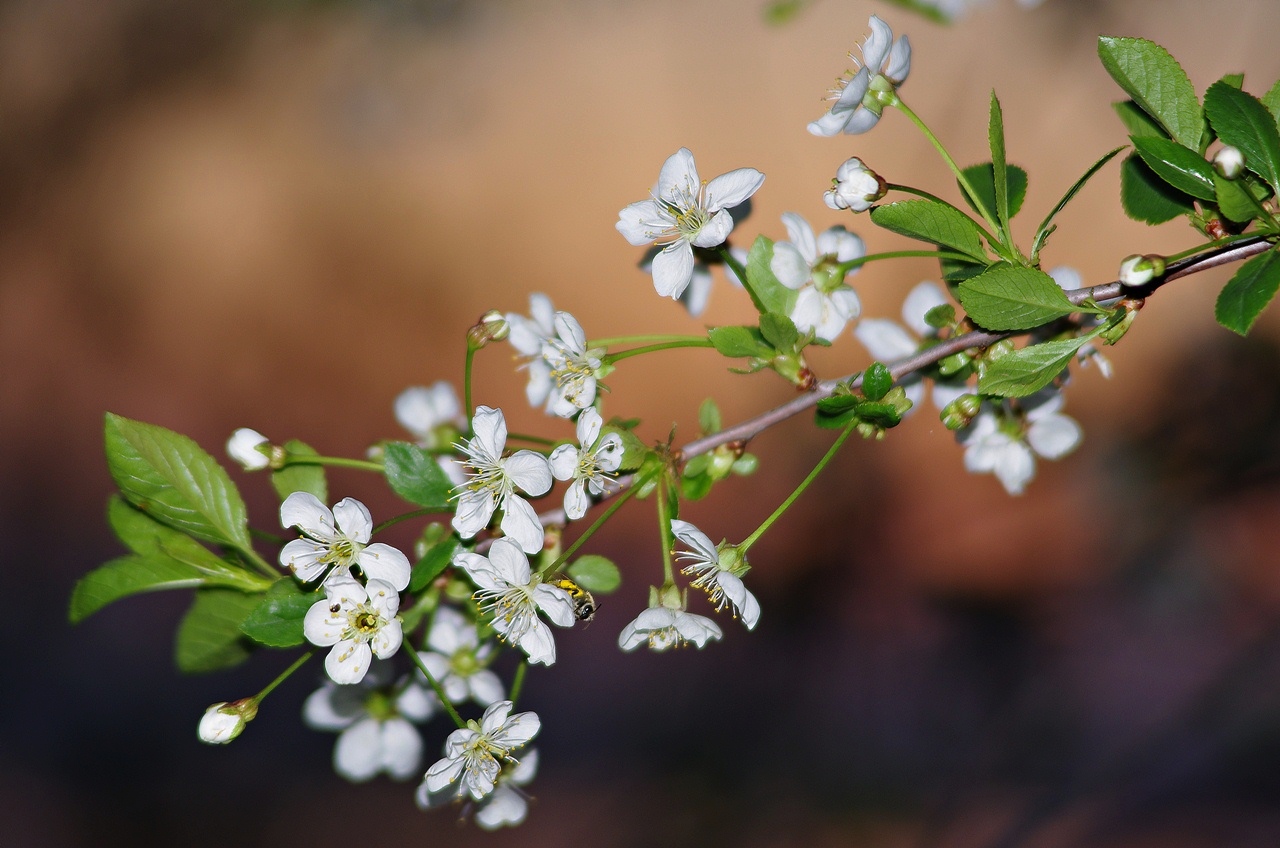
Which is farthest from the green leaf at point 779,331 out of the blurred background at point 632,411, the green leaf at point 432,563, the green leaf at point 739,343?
the blurred background at point 632,411

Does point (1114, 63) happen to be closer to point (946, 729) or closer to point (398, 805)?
point (946, 729)

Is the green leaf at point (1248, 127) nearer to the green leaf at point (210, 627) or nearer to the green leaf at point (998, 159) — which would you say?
the green leaf at point (998, 159)

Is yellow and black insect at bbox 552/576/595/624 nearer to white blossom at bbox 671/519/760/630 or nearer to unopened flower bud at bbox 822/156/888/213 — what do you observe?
white blossom at bbox 671/519/760/630

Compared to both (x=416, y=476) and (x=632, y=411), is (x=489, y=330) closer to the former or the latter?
(x=416, y=476)

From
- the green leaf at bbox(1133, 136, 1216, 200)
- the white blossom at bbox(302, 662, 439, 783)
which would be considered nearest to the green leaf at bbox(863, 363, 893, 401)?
the green leaf at bbox(1133, 136, 1216, 200)

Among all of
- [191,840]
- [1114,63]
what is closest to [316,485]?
[1114,63]

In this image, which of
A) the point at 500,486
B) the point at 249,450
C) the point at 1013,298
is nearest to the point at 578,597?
the point at 500,486

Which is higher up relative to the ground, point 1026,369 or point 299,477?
point 299,477
